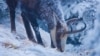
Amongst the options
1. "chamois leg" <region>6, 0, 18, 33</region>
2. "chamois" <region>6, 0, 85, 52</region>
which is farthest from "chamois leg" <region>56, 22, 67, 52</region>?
"chamois leg" <region>6, 0, 18, 33</region>

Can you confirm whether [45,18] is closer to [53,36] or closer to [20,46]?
Answer: [53,36]

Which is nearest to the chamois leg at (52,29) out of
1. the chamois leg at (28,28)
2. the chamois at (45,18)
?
the chamois at (45,18)

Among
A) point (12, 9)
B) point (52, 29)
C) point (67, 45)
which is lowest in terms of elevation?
point (67, 45)

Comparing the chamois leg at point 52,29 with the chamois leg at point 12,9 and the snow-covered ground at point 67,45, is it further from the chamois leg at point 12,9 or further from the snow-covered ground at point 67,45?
the chamois leg at point 12,9

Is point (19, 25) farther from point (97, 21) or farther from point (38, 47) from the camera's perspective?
point (97, 21)

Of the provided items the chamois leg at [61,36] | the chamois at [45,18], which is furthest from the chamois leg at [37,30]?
the chamois leg at [61,36]

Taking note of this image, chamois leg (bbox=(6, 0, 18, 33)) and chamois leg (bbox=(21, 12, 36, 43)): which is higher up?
chamois leg (bbox=(6, 0, 18, 33))

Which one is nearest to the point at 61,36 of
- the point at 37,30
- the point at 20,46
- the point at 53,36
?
the point at 53,36

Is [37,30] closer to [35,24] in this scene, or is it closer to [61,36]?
[35,24]

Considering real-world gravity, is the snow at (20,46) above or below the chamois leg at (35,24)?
below

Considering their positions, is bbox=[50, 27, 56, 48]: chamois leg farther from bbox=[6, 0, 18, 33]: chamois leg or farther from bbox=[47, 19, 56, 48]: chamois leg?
bbox=[6, 0, 18, 33]: chamois leg

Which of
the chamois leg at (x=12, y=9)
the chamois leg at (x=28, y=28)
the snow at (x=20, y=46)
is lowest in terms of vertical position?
the snow at (x=20, y=46)

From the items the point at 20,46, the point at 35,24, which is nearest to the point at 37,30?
the point at 35,24

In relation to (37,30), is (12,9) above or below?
above
